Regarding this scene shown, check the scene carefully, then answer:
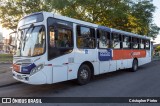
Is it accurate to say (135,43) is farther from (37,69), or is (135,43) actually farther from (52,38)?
(37,69)

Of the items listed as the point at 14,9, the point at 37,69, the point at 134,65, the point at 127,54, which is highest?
the point at 14,9

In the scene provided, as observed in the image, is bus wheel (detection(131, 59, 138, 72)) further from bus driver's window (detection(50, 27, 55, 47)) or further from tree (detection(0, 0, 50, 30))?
tree (detection(0, 0, 50, 30))

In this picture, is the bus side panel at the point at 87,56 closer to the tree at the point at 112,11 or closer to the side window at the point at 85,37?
the side window at the point at 85,37

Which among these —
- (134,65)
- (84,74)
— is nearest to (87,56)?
(84,74)

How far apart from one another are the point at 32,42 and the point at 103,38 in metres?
4.61

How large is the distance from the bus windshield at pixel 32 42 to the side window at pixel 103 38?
12.7ft

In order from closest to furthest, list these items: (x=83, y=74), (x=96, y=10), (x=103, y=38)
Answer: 1. (x=83, y=74)
2. (x=103, y=38)
3. (x=96, y=10)

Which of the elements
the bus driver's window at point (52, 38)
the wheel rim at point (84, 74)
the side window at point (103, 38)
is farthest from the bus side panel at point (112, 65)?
the bus driver's window at point (52, 38)

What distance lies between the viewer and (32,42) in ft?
24.3

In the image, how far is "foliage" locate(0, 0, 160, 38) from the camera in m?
21.6

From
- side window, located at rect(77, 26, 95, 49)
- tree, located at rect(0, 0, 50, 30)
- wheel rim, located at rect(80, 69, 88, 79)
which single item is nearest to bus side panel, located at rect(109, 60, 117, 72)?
side window, located at rect(77, 26, 95, 49)

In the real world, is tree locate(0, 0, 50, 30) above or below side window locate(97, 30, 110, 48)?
above

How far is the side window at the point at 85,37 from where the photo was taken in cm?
897

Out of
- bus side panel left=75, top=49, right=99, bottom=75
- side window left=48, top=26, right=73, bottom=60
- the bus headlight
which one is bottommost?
the bus headlight
